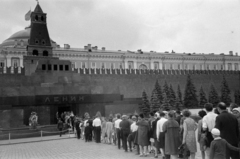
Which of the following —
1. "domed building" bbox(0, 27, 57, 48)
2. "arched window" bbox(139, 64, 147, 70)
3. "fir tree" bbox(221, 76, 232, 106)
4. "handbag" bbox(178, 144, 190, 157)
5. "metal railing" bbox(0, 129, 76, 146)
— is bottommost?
"metal railing" bbox(0, 129, 76, 146)

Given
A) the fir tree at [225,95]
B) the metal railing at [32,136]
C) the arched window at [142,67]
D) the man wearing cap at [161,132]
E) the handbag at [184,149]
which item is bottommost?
the metal railing at [32,136]

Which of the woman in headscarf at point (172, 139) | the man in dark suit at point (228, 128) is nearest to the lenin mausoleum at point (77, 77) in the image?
the woman in headscarf at point (172, 139)

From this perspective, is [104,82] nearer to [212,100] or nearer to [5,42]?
[212,100]

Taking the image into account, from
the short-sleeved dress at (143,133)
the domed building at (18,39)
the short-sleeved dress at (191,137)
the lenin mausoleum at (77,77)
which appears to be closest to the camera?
the short-sleeved dress at (191,137)

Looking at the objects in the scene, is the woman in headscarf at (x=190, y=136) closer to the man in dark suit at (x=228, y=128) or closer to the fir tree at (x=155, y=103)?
the man in dark suit at (x=228, y=128)

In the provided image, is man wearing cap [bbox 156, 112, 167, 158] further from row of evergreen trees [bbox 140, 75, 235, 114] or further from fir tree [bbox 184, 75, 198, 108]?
fir tree [bbox 184, 75, 198, 108]

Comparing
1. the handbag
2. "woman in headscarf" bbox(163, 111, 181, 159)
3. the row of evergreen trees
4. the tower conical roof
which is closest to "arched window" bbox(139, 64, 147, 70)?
the row of evergreen trees

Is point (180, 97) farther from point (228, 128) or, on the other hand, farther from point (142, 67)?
point (228, 128)

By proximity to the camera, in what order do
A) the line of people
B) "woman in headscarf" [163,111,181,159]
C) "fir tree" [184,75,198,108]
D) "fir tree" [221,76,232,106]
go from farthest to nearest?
"fir tree" [221,76,232,106] < "fir tree" [184,75,198,108] < "woman in headscarf" [163,111,181,159] < the line of people

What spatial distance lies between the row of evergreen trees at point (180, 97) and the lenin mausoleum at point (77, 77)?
2.22 metres

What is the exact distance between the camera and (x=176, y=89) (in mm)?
35219

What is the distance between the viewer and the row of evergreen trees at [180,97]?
29.2 meters

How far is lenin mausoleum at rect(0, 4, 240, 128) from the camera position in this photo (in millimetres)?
17516

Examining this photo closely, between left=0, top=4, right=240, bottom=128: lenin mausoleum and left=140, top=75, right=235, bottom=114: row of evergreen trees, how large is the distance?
222cm
